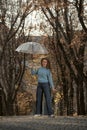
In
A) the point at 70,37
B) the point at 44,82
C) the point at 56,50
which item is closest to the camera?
the point at 44,82

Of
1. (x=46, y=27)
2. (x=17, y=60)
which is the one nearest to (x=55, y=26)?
(x=46, y=27)

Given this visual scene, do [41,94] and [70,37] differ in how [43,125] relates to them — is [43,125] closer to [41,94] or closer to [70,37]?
[41,94]

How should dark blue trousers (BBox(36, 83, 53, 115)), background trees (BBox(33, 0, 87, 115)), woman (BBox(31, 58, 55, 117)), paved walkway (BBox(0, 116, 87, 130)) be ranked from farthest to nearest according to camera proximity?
1. background trees (BBox(33, 0, 87, 115))
2. dark blue trousers (BBox(36, 83, 53, 115))
3. woman (BBox(31, 58, 55, 117))
4. paved walkway (BBox(0, 116, 87, 130))

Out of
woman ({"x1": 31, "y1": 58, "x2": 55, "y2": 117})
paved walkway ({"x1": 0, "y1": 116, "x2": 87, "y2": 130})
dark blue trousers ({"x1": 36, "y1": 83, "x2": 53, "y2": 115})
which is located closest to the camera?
paved walkway ({"x1": 0, "y1": 116, "x2": 87, "y2": 130})

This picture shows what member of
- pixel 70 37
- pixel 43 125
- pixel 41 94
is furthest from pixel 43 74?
pixel 70 37

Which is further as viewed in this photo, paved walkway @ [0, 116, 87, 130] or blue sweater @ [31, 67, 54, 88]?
blue sweater @ [31, 67, 54, 88]

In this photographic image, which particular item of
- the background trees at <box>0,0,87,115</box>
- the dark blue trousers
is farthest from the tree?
the dark blue trousers

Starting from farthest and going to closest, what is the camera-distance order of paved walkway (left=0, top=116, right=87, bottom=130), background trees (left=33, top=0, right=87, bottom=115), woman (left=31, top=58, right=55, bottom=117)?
background trees (left=33, top=0, right=87, bottom=115) < woman (left=31, top=58, right=55, bottom=117) < paved walkway (left=0, top=116, right=87, bottom=130)

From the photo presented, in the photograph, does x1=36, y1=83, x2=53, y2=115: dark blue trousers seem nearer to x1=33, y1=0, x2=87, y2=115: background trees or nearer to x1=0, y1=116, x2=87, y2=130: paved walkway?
x1=0, y1=116, x2=87, y2=130: paved walkway

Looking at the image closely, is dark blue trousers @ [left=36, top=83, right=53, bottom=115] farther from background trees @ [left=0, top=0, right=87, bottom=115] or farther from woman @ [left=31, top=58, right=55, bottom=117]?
background trees @ [left=0, top=0, right=87, bottom=115]

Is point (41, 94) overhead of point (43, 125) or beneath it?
overhead

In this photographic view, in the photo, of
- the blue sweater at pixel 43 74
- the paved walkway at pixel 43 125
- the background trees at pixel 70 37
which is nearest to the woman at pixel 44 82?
the blue sweater at pixel 43 74

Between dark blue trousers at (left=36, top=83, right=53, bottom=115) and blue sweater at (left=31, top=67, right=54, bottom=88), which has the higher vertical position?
blue sweater at (left=31, top=67, right=54, bottom=88)

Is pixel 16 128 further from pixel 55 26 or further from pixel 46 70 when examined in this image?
pixel 55 26
